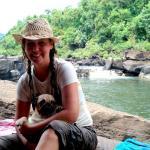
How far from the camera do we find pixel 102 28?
40.2m

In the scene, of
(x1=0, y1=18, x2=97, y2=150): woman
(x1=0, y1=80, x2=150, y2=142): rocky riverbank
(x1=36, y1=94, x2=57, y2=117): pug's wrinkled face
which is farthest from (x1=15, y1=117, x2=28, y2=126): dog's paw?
(x1=0, y1=80, x2=150, y2=142): rocky riverbank

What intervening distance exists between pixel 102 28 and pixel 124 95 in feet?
78.5

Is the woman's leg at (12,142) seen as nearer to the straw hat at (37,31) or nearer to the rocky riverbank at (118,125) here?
the straw hat at (37,31)

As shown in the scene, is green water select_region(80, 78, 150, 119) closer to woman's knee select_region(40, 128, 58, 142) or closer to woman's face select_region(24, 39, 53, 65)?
woman's face select_region(24, 39, 53, 65)

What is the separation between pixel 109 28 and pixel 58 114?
37.3 metres

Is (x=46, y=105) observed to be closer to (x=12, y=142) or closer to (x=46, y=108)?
(x=46, y=108)

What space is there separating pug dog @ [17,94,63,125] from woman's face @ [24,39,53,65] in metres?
0.20

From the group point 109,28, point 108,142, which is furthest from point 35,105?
point 109,28

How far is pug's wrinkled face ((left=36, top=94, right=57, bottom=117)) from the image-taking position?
7.20ft

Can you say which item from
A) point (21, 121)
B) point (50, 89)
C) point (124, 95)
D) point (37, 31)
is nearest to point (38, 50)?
point (37, 31)

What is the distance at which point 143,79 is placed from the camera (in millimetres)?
23031

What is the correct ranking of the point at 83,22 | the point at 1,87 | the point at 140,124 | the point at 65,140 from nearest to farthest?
the point at 65,140, the point at 140,124, the point at 1,87, the point at 83,22

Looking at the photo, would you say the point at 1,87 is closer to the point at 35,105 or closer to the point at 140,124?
the point at 140,124

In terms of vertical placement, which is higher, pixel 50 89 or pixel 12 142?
pixel 50 89
